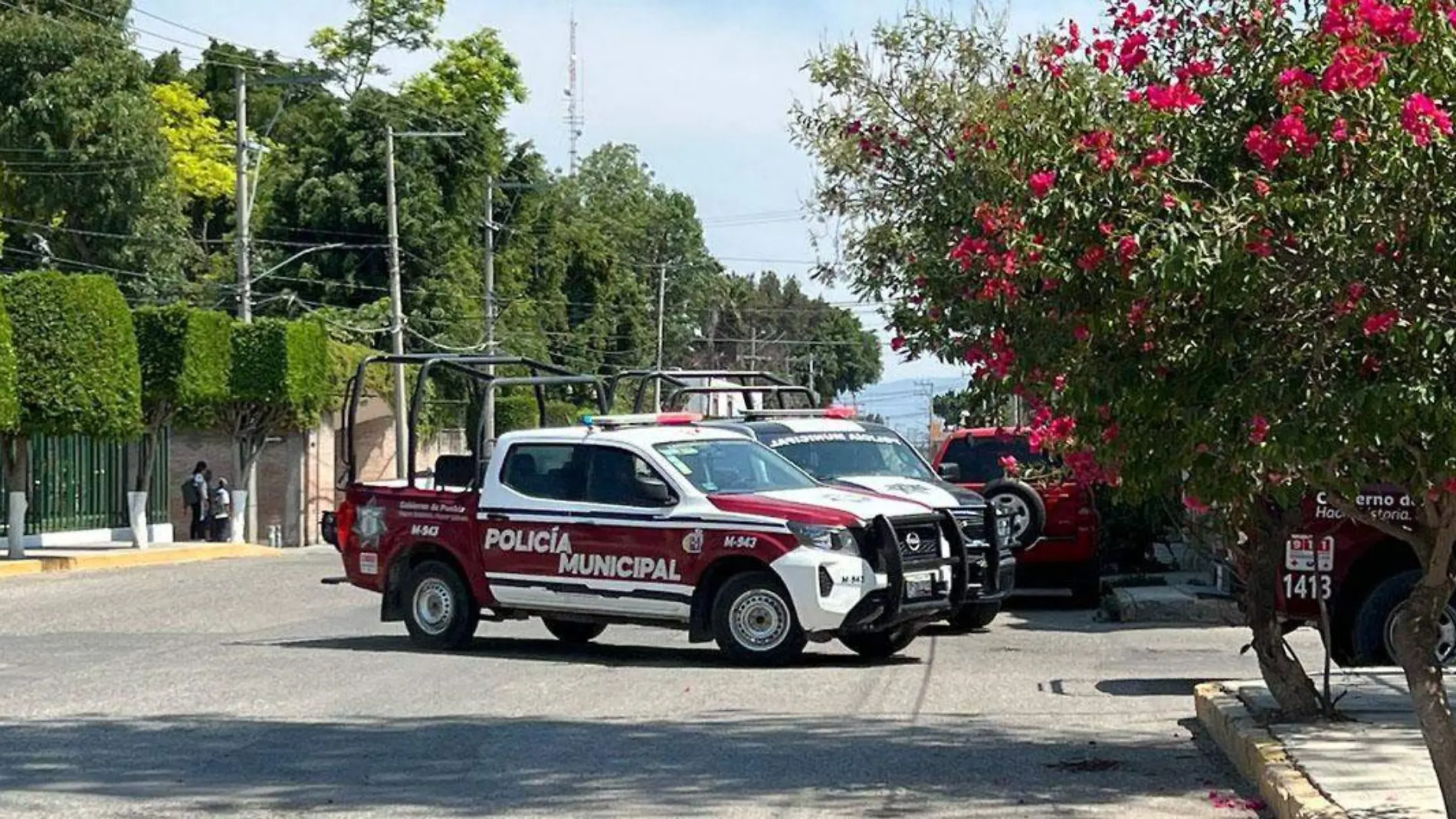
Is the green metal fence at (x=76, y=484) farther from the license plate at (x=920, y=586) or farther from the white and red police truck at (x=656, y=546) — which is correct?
the license plate at (x=920, y=586)

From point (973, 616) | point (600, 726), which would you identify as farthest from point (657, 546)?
point (973, 616)

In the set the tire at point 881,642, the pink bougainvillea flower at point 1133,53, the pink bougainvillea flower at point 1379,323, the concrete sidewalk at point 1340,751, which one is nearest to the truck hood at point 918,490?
the tire at point 881,642

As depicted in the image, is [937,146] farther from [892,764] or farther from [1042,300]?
[1042,300]

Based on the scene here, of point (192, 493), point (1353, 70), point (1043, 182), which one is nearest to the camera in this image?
point (1353, 70)

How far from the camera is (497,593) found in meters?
17.7

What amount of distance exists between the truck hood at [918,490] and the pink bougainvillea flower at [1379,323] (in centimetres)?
1039

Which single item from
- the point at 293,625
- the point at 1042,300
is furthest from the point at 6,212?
the point at 1042,300

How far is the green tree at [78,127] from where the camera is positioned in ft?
173

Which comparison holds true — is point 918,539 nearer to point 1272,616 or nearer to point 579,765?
point 1272,616

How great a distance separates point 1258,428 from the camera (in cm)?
741

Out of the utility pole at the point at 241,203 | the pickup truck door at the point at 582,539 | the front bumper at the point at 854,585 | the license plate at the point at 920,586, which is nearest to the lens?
the front bumper at the point at 854,585

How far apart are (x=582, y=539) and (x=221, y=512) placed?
32.8 metres

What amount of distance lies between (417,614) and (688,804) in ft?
27.7

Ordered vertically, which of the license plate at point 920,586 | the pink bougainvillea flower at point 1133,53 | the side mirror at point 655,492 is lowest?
the license plate at point 920,586
